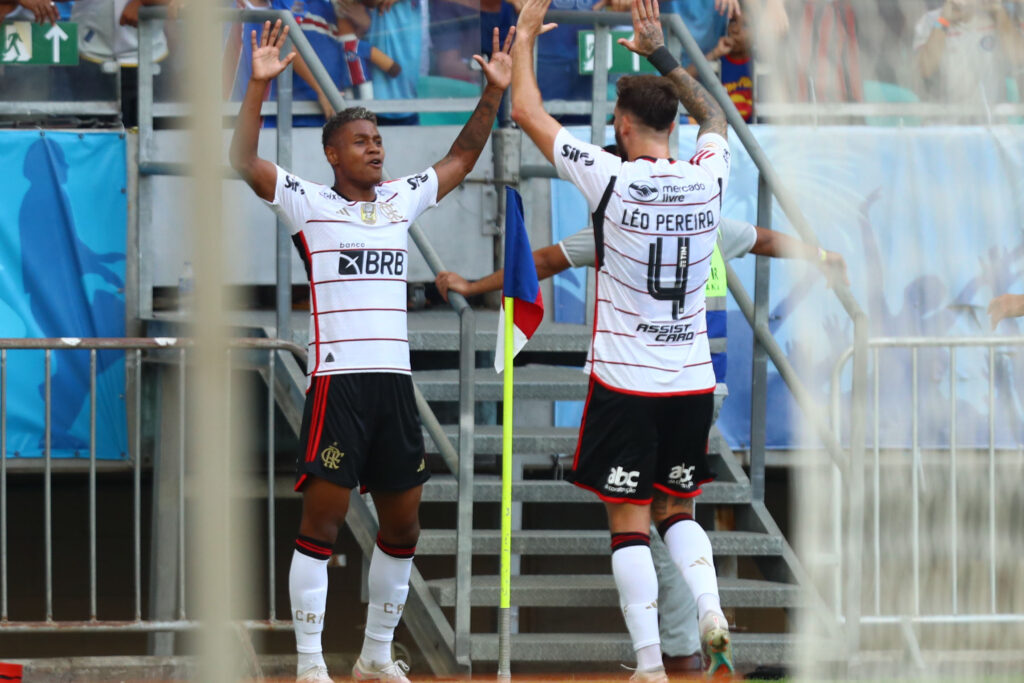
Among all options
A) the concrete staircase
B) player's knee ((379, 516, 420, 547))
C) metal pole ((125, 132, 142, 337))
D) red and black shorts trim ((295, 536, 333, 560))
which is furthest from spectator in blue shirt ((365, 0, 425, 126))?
red and black shorts trim ((295, 536, 333, 560))

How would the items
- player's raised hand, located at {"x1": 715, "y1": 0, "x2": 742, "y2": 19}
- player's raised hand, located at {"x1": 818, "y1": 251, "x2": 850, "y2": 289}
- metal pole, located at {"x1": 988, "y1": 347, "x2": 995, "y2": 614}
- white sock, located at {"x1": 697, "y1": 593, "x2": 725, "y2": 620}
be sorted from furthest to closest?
player's raised hand, located at {"x1": 715, "y1": 0, "x2": 742, "y2": 19} < player's raised hand, located at {"x1": 818, "y1": 251, "x2": 850, "y2": 289} < metal pole, located at {"x1": 988, "y1": 347, "x2": 995, "y2": 614} < white sock, located at {"x1": 697, "y1": 593, "x2": 725, "y2": 620}

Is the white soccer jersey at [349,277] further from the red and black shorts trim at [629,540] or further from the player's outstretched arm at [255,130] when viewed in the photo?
the red and black shorts trim at [629,540]

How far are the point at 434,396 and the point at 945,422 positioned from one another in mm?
2216

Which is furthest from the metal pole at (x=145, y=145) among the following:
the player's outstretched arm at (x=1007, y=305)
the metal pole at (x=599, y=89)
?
the player's outstretched arm at (x=1007, y=305)

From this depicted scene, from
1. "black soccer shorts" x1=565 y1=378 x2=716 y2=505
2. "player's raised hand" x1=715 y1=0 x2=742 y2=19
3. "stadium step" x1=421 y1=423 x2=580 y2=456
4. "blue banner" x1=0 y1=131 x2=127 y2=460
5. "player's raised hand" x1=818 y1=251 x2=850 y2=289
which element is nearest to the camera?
"black soccer shorts" x1=565 y1=378 x2=716 y2=505

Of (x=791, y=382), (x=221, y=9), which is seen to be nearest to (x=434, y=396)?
(x=791, y=382)

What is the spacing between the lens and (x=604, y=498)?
4.30m

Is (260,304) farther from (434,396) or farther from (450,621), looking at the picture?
(450,621)

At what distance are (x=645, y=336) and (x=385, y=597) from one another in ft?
4.18

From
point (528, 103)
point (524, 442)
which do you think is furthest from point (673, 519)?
point (528, 103)

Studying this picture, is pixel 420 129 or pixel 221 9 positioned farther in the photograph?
pixel 420 129

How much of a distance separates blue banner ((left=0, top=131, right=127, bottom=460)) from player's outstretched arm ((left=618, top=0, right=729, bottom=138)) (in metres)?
3.15

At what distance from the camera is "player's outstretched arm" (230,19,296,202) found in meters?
4.36

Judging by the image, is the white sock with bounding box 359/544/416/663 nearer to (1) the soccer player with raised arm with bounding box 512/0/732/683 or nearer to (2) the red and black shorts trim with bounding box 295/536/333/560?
(2) the red and black shorts trim with bounding box 295/536/333/560
